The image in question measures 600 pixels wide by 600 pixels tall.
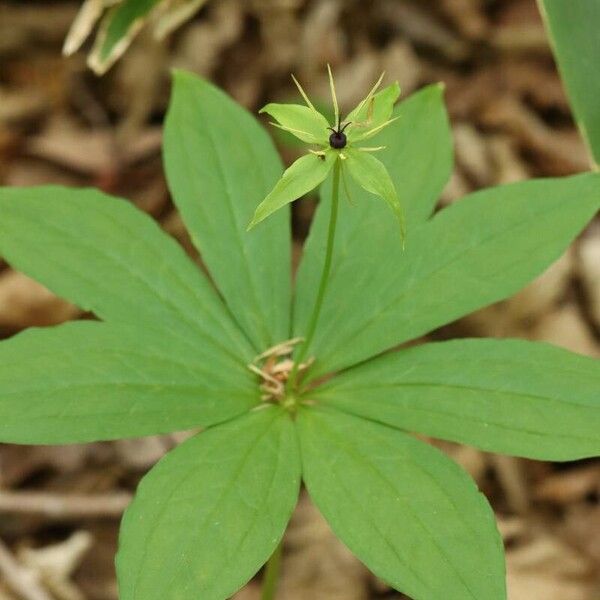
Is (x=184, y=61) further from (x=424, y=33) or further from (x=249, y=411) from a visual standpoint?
(x=249, y=411)

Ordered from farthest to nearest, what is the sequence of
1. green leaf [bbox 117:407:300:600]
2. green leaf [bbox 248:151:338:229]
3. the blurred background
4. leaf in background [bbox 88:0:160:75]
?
1. the blurred background
2. leaf in background [bbox 88:0:160:75]
3. green leaf [bbox 117:407:300:600]
4. green leaf [bbox 248:151:338:229]

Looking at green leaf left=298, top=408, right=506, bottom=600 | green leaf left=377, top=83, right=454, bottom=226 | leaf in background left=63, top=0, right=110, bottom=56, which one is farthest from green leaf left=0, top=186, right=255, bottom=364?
leaf in background left=63, top=0, right=110, bottom=56

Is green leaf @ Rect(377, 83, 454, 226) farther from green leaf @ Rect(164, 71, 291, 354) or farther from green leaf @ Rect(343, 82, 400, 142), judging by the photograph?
green leaf @ Rect(343, 82, 400, 142)

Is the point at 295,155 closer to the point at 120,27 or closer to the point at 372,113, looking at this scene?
the point at 120,27

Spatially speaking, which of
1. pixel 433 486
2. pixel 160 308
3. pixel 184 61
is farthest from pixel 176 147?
pixel 184 61

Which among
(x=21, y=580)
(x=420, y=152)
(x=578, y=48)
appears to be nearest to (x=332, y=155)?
(x=420, y=152)

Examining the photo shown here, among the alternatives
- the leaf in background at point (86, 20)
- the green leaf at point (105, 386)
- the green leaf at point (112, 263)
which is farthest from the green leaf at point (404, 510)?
the leaf in background at point (86, 20)
